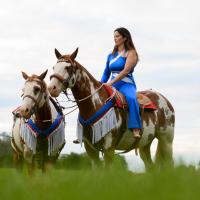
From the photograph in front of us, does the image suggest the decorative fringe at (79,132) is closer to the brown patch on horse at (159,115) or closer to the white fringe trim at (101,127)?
the white fringe trim at (101,127)

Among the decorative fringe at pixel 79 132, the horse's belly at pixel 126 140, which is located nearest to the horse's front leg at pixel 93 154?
the decorative fringe at pixel 79 132

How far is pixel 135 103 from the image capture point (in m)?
9.59

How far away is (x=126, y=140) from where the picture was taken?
9.70m

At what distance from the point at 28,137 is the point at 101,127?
1.35 meters

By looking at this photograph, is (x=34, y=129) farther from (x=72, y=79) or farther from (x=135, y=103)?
(x=135, y=103)

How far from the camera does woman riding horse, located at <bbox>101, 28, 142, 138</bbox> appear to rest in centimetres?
954

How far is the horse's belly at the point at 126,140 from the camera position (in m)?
9.61

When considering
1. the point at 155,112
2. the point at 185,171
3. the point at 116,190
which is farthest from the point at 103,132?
the point at 116,190

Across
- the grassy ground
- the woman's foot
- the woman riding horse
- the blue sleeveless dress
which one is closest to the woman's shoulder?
the woman riding horse

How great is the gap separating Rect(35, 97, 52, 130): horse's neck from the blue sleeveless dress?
1.46 metres

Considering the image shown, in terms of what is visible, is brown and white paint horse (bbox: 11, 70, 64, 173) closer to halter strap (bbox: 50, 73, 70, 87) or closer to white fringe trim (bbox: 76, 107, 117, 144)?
halter strap (bbox: 50, 73, 70, 87)

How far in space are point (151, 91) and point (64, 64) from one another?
11.5 feet

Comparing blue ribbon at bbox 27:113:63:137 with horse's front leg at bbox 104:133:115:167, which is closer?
horse's front leg at bbox 104:133:115:167

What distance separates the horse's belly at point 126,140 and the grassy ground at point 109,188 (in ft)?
18.1
